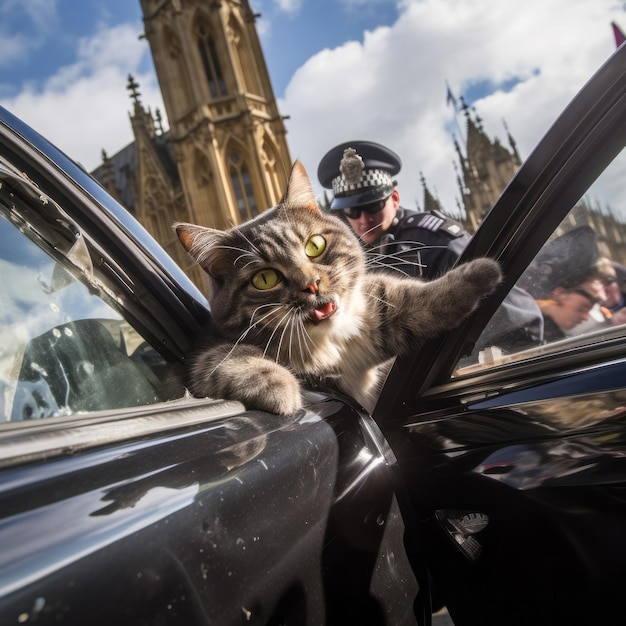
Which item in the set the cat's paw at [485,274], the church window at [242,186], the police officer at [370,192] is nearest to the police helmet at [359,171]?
the police officer at [370,192]

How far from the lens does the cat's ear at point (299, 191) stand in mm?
2399

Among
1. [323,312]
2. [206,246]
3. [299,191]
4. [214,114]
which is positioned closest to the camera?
[323,312]

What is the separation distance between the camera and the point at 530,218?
1.43m

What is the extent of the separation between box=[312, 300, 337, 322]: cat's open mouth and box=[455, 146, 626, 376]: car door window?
21.0 inches

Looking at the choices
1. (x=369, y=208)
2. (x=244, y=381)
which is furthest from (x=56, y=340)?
(x=369, y=208)

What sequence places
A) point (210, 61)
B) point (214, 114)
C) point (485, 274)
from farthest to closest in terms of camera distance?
point (210, 61) < point (214, 114) < point (485, 274)

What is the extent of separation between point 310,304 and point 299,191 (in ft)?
2.39

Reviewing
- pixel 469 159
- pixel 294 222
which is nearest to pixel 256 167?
pixel 469 159

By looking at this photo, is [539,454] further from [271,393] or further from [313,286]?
[313,286]

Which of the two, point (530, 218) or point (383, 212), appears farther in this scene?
point (383, 212)

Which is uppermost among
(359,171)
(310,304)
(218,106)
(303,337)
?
(218,106)

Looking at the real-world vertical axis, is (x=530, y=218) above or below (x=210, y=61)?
below

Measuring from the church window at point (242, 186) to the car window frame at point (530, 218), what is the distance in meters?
32.5

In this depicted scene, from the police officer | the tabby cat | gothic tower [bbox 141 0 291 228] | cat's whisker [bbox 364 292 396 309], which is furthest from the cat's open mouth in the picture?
gothic tower [bbox 141 0 291 228]
